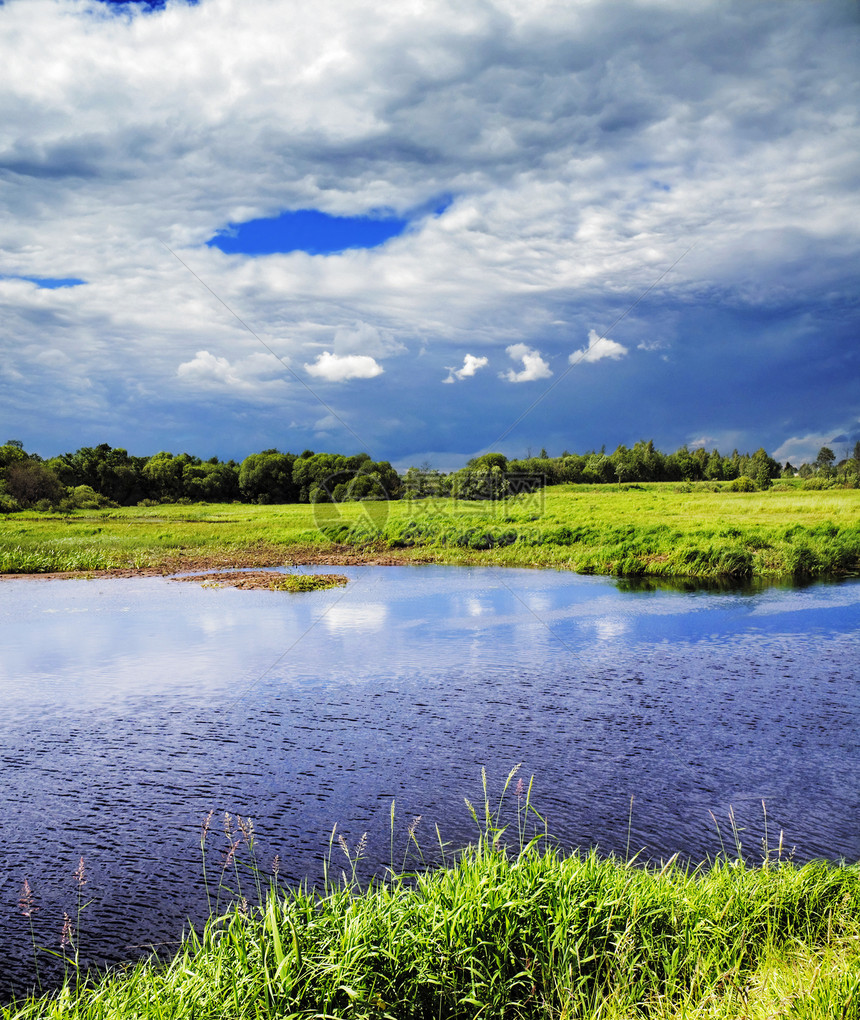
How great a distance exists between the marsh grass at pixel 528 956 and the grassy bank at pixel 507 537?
26.4 m

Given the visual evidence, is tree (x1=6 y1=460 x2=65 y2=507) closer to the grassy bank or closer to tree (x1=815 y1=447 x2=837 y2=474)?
the grassy bank

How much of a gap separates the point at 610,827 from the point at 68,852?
20.0 ft

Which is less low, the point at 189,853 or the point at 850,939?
the point at 850,939

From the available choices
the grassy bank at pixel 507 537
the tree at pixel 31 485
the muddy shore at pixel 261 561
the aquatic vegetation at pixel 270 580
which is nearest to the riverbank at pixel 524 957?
the aquatic vegetation at pixel 270 580

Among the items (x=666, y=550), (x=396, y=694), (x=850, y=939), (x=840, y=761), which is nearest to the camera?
(x=850, y=939)

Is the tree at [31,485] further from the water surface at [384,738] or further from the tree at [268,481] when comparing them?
the water surface at [384,738]

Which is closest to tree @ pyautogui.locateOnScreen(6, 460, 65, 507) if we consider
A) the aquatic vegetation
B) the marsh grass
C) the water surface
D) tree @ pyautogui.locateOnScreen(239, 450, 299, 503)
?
tree @ pyautogui.locateOnScreen(239, 450, 299, 503)

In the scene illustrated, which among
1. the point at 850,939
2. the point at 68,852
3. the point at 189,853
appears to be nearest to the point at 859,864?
the point at 850,939

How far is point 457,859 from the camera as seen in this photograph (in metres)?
6.86

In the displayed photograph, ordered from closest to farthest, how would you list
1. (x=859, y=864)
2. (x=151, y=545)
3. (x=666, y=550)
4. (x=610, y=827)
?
(x=859, y=864), (x=610, y=827), (x=666, y=550), (x=151, y=545)

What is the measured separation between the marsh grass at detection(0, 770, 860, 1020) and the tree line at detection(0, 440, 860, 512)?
141ft

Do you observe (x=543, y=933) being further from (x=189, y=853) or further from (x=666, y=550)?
(x=666, y=550)

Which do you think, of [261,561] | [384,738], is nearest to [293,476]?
[261,561]

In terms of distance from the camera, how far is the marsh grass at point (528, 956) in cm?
418
